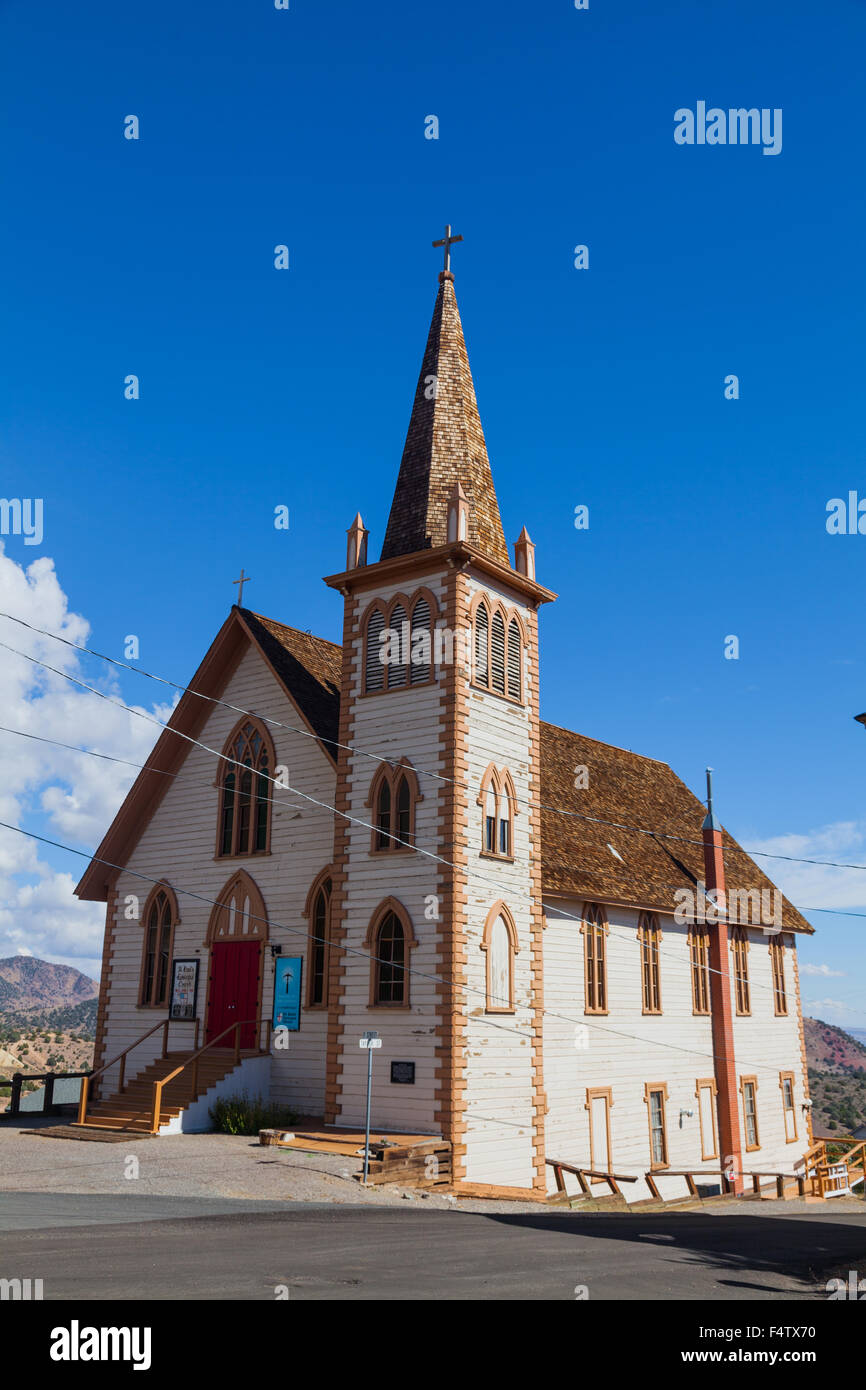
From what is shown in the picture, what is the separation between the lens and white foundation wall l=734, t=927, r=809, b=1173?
3300cm

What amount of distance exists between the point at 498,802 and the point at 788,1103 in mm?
19546

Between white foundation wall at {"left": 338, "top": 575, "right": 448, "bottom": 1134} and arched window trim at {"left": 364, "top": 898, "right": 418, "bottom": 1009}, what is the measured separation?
9cm

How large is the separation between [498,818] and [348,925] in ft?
12.7

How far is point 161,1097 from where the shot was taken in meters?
22.7

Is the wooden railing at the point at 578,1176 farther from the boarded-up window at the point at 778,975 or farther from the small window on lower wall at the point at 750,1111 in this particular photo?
the boarded-up window at the point at 778,975

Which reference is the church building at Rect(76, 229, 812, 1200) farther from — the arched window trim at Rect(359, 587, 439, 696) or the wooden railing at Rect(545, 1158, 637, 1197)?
the wooden railing at Rect(545, 1158, 637, 1197)

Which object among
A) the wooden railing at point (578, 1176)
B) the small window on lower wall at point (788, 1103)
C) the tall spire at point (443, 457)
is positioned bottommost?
the wooden railing at point (578, 1176)

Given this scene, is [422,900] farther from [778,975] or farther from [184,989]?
[778,975]

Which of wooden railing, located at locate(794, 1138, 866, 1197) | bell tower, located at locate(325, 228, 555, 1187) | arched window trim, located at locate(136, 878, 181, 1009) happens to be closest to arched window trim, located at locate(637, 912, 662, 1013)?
wooden railing, located at locate(794, 1138, 866, 1197)

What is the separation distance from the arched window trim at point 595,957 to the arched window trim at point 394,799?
6278 mm

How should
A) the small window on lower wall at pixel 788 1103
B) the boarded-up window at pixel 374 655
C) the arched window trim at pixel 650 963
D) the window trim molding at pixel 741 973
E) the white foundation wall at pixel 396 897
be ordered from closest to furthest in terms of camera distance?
the white foundation wall at pixel 396 897, the boarded-up window at pixel 374 655, the arched window trim at pixel 650 963, the window trim molding at pixel 741 973, the small window on lower wall at pixel 788 1103

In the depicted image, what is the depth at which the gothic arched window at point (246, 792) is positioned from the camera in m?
26.2

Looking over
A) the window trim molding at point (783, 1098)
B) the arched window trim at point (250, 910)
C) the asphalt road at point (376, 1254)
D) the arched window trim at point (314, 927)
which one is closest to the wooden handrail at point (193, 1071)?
the arched window trim at point (314, 927)
